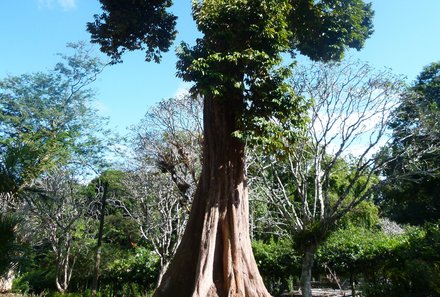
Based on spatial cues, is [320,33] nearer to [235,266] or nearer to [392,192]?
[235,266]

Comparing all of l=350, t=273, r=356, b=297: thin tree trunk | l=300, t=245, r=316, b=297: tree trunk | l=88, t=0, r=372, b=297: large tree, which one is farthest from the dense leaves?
l=350, t=273, r=356, b=297: thin tree trunk

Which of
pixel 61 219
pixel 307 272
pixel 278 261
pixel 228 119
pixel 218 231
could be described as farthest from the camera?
pixel 61 219

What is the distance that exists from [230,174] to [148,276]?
1069 centimetres

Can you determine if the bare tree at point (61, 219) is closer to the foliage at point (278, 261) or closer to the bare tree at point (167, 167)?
the bare tree at point (167, 167)

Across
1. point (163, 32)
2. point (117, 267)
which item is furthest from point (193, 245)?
point (117, 267)

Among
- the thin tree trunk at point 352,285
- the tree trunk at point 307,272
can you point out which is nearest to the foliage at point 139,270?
the tree trunk at point 307,272

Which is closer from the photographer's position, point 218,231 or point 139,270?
point 218,231

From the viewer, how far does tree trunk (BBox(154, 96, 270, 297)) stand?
6.54 metres

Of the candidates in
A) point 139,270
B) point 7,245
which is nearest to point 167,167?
point 139,270

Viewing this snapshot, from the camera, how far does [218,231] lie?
7125 millimetres

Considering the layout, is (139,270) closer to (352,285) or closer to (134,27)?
(352,285)

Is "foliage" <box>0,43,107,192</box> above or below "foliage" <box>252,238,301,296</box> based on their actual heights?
above

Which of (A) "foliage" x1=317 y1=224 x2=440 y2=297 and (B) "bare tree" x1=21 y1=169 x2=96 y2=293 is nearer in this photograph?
(A) "foliage" x1=317 y1=224 x2=440 y2=297

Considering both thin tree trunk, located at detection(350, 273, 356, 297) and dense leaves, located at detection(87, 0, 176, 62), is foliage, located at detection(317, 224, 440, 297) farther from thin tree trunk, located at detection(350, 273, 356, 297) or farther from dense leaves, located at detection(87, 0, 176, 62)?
dense leaves, located at detection(87, 0, 176, 62)
